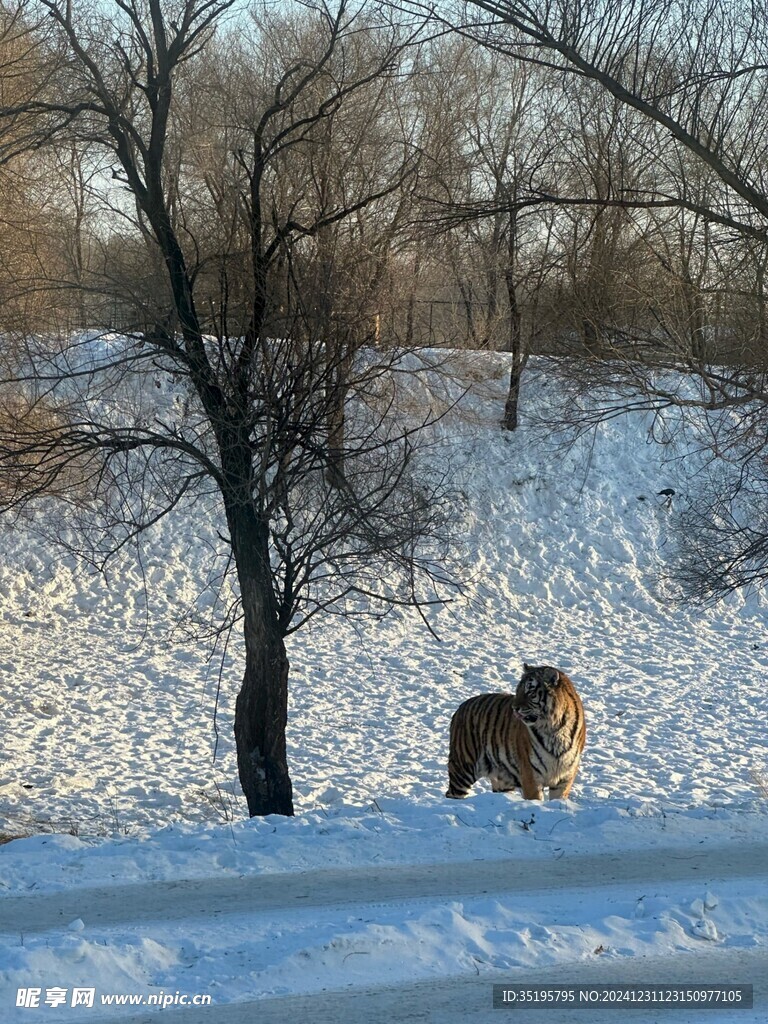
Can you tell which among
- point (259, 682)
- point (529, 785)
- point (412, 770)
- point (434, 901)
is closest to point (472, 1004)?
point (434, 901)

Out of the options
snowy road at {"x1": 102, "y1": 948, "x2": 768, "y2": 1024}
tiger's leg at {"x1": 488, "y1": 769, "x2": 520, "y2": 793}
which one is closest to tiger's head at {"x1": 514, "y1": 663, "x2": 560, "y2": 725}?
tiger's leg at {"x1": 488, "y1": 769, "x2": 520, "y2": 793}

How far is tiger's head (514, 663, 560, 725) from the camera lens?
8672 mm

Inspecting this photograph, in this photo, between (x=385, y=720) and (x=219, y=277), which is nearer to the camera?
(x=219, y=277)

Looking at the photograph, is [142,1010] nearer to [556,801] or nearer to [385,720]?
[556,801]

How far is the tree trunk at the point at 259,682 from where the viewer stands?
927 centimetres

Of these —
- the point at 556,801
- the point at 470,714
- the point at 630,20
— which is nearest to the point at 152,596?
the point at 470,714

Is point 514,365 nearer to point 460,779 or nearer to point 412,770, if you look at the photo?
point 412,770

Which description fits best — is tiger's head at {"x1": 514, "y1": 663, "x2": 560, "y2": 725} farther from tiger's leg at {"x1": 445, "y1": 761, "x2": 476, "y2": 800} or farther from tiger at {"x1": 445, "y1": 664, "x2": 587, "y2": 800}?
tiger's leg at {"x1": 445, "y1": 761, "x2": 476, "y2": 800}

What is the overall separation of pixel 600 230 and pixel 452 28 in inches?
177

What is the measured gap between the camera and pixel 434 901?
5828 millimetres

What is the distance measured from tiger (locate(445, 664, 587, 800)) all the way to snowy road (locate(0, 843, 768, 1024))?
2050 millimetres

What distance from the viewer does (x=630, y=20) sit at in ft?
25.0

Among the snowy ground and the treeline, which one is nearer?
the snowy ground

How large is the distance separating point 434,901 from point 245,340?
16.4ft
